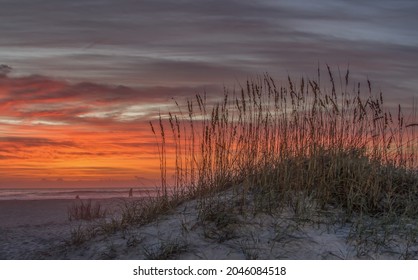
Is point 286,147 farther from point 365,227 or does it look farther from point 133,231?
point 133,231

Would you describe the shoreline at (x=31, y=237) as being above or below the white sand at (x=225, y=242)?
below

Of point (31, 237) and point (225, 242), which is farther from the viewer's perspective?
point (31, 237)

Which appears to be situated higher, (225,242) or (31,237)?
(225,242)

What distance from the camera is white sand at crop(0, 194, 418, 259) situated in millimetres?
5426

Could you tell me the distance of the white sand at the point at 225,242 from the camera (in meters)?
5.43

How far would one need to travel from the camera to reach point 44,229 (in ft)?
27.3

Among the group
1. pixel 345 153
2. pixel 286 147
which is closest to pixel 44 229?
pixel 286 147

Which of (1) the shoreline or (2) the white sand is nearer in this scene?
(2) the white sand

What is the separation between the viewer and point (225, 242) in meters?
5.56

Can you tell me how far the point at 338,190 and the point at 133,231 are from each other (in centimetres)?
237

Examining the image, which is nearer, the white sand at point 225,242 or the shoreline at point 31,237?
the white sand at point 225,242

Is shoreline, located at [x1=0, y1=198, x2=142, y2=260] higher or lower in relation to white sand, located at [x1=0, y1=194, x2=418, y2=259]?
lower
